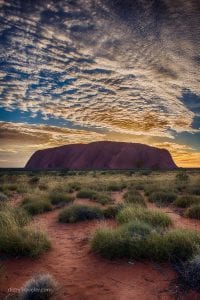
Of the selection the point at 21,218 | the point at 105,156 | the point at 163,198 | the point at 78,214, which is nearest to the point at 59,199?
the point at 78,214

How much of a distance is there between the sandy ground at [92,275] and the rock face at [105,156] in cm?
9933

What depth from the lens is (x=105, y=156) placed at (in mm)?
114875

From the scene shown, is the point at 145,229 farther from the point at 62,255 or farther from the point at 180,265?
the point at 62,255

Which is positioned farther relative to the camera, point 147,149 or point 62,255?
point 147,149

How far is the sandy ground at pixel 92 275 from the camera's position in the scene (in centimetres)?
442

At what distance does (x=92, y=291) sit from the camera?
4527 mm

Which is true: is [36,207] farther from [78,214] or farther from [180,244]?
[180,244]

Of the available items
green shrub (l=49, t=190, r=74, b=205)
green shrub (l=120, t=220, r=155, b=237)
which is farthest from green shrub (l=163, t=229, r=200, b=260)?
green shrub (l=49, t=190, r=74, b=205)

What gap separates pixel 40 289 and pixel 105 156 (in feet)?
364

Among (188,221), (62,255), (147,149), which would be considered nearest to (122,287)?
(62,255)

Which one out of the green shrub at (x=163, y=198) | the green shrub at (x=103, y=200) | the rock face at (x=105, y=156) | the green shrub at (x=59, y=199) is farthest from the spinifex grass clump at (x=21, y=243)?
the rock face at (x=105, y=156)

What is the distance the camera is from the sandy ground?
4.42m

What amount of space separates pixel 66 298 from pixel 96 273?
3.55ft

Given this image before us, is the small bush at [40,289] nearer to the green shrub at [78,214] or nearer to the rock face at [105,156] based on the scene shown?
the green shrub at [78,214]
